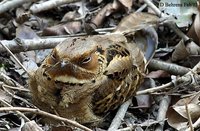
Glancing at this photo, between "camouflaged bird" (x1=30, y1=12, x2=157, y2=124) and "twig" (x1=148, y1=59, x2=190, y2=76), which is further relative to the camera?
"twig" (x1=148, y1=59, x2=190, y2=76)

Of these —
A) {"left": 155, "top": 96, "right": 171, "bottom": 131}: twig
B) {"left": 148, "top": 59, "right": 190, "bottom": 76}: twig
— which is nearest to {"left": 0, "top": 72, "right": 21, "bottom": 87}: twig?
{"left": 155, "top": 96, "right": 171, "bottom": 131}: twig

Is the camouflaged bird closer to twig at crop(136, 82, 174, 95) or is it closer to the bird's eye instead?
the bird's eye

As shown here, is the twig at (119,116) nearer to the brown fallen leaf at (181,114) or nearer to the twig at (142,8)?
the brown fallen leaf at (181,114)

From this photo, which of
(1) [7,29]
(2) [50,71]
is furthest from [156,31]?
(2) [50,71]

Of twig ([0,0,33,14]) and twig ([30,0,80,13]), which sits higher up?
twig ([0,0,33,14])

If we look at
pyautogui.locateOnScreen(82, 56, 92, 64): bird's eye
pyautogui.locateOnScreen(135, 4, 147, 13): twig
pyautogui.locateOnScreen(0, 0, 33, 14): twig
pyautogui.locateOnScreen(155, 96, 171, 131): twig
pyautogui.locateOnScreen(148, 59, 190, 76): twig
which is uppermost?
pyautogui.locateOnScreen(82, 56, 92, 64): bird's eye

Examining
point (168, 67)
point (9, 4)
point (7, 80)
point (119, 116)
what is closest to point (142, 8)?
point (168, 67)
